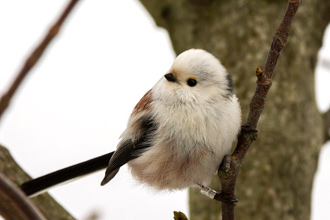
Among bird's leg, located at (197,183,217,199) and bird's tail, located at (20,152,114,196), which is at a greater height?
bird's leg, located at (197,183,217,199)

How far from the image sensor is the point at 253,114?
4.71 feet

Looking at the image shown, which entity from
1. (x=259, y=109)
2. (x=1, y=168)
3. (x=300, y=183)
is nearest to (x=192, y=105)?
(x=259, y=109)

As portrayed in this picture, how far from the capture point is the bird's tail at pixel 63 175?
180 cm

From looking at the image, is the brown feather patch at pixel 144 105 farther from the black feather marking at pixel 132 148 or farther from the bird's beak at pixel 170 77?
the bird's beak at pixel 170 77

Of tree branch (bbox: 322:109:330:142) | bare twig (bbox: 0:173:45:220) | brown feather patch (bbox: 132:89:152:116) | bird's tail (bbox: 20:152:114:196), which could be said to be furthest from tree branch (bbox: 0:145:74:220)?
tree branch (bbox: 322:109:330:142)

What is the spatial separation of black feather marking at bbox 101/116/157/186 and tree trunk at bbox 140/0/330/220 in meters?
0.99

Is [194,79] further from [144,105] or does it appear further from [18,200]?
[18,200]

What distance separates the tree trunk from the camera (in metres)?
2.71

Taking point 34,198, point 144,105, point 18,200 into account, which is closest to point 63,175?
point 34,198

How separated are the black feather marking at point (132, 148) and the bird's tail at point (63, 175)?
0.56 ft

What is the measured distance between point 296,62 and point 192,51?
1.49 metres

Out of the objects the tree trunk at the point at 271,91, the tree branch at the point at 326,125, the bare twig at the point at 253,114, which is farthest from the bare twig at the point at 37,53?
the tree branch at the point at 326,125

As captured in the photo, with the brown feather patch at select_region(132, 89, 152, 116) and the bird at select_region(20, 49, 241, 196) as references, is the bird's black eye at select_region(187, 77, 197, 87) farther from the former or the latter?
the brown feather patch at select_region(132, 89, 152, 116)

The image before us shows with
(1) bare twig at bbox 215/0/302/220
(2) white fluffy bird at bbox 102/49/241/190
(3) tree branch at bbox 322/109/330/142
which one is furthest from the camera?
(3) tree branch at bbox 322/109/330/142
